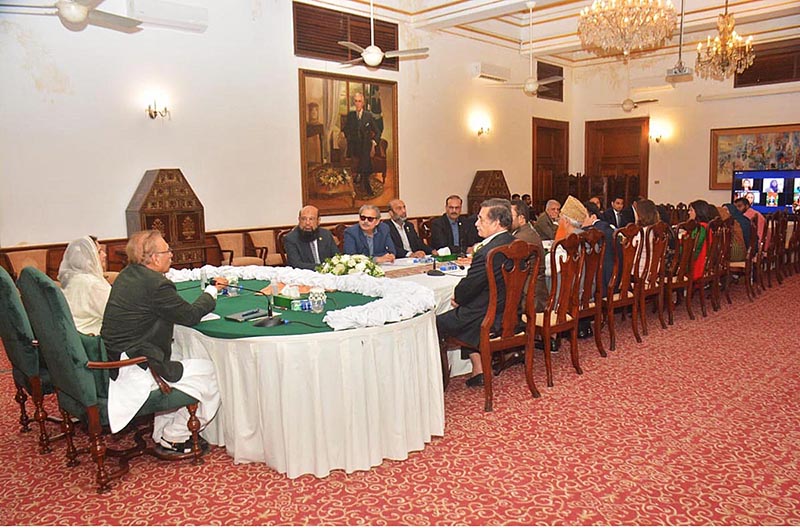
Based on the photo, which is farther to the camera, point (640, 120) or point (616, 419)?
point (640, 120)

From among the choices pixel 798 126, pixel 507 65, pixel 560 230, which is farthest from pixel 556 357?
pixel 798 126

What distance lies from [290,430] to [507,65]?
10.9 metres

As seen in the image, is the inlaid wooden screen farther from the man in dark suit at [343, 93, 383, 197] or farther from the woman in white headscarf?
the woman in white headscarf

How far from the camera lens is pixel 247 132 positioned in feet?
28.5

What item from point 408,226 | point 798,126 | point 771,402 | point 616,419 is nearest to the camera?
point 616,419

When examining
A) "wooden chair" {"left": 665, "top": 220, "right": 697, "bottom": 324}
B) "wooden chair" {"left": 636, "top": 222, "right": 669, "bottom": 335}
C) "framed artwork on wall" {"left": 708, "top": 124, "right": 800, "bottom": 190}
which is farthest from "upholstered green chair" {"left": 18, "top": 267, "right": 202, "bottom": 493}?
"framed artwork on wall" {"left": 708, "top": 124, "right": 800, "bottom": 190}

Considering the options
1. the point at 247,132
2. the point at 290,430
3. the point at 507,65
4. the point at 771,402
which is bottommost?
the point at 771,402

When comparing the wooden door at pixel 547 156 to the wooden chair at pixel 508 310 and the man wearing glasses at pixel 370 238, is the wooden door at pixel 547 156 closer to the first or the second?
the man wearing glasses at pixel 370 238

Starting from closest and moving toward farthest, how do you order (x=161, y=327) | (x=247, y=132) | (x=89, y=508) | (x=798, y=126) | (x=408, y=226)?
1. (x=89, y=508)
2. (x=161, y=327)
3. (x=408, y=226)
4. (x=247, y=132)
5. (x=798, y=126)

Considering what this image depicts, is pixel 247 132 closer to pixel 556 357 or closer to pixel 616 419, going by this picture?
pixel 556 357

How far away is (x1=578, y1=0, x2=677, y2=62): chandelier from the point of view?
7160 millimetres

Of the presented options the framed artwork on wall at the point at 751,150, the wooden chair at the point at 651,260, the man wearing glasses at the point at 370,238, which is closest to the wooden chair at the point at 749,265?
the wooden chair at the point at 651,260

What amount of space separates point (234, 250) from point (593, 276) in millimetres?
5150

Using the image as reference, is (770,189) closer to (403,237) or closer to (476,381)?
(403,237)
